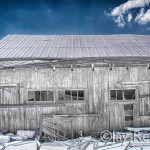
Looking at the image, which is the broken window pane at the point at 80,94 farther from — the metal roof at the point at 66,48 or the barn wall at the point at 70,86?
the metal roof at the point at 66,48

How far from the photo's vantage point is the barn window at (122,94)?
6711 millimetres

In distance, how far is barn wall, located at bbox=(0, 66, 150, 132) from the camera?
662 cm

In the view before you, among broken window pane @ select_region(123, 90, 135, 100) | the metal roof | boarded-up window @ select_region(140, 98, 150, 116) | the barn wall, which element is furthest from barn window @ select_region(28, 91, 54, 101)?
boarded-up window @ select_region(140, 98, 150, 116)

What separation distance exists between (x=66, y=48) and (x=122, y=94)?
17.4 feet

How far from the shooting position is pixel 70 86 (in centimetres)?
662

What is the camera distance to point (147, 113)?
679 centimetres

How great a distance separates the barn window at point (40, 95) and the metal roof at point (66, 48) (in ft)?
7.76

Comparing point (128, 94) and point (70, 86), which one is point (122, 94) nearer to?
point (128, 94)

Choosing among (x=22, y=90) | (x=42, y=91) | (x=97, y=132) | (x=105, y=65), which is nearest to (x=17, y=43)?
(x=22, y=90)

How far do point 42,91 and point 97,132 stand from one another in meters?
4.49

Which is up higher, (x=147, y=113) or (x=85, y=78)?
(x=85, y=78)

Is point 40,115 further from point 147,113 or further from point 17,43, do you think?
point 147,113

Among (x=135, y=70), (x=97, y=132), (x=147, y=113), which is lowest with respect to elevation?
(x=97, y=132)

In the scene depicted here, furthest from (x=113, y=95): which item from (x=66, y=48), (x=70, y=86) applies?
(x=66, y=48)
